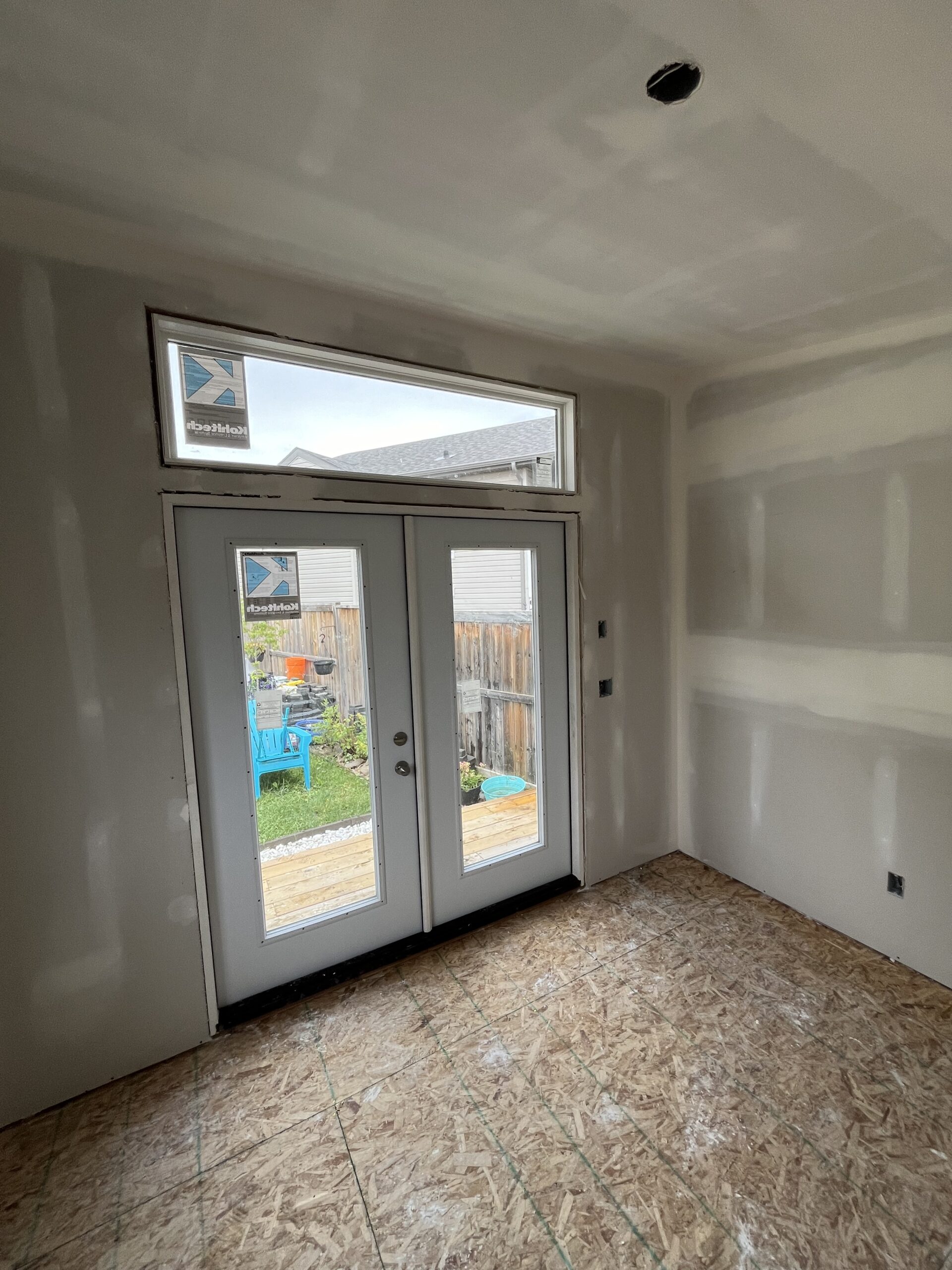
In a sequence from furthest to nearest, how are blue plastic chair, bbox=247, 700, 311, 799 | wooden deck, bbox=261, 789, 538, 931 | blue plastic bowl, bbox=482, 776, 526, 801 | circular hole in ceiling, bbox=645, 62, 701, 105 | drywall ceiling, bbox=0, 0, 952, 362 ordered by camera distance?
blue plastic bowl, bbox=482, 776, 526, 801 → wooden deck, bbox=261, 789, 538, 931 → blue plastic chair, bbox=247, 700, 311, 799 → circular hole in ceiling, bbox=645, 62, 701, 105 → drywall ceiling, bbox=0, 0, 952, 362

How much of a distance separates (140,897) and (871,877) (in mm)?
3192

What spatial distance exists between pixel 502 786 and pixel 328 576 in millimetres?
1430

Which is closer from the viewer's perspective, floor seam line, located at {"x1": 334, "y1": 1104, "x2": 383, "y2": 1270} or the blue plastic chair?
floor seam line, located at {"x1": 334, "y1": 1104, "x2": 383, "y2": 1270}

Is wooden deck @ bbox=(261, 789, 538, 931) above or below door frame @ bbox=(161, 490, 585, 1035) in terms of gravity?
below

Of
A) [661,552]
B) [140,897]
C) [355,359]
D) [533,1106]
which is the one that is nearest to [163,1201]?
[140,897]

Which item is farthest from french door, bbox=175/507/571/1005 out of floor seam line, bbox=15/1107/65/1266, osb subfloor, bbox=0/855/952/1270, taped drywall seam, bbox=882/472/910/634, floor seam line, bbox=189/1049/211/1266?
taped drywall seam, bbox=882/472/910/634

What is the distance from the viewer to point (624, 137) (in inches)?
57.4

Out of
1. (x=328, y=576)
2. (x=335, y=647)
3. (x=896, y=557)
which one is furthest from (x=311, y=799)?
(x=896, y=557)

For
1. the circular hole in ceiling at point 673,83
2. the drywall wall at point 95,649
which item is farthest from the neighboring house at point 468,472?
the circular hole in ceiling at point 673,83

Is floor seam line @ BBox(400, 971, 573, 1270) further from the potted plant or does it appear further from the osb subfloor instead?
the potted plant

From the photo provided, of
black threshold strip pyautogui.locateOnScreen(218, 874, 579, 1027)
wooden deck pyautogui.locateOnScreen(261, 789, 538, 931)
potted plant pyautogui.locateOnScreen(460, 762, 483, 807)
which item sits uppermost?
potted plant pyautogui.locateOnScreen(460, 762, 483, 807)

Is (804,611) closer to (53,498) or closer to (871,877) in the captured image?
(871,877)

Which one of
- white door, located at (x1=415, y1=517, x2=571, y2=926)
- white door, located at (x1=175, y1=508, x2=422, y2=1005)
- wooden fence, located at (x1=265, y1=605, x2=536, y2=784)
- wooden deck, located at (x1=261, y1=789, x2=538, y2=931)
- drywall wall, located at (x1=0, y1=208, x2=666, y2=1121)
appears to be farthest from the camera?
white door, located at (x1=415, y1=517, x2=571, y2=926)

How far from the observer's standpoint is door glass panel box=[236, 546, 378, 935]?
2.32 meters
